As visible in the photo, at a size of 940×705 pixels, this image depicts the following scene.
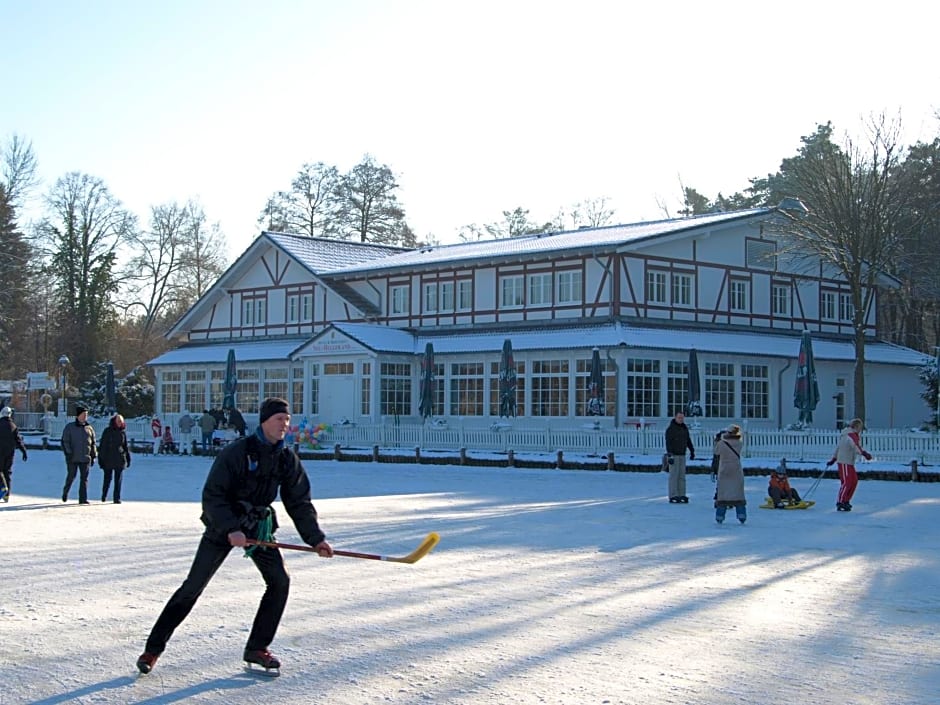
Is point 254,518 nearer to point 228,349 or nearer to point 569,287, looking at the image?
point 569,287

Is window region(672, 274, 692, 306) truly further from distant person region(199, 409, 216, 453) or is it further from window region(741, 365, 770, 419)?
distant person region(199, 409, 216, 453)

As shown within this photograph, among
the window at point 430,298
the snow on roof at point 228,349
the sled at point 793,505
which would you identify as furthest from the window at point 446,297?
the sled at point 793,505

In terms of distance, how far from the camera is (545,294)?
43.2m

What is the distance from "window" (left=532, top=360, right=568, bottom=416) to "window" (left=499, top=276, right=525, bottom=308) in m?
3.00

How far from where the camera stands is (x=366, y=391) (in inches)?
1752

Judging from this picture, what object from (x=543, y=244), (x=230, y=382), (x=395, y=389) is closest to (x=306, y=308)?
(x=230, y=382)

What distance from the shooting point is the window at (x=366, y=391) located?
44281 millimetres

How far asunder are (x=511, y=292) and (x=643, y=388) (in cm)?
658

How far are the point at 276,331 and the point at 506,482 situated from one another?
1026 inches

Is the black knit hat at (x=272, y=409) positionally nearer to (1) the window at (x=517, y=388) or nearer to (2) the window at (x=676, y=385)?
(2) the window at (x=676, y=385)

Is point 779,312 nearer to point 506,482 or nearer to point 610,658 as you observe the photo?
point 506,482

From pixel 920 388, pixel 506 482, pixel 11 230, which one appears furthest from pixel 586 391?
pixel 11 230

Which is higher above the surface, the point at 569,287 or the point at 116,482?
the point at 569,287

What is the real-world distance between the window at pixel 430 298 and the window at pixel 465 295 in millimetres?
1274
